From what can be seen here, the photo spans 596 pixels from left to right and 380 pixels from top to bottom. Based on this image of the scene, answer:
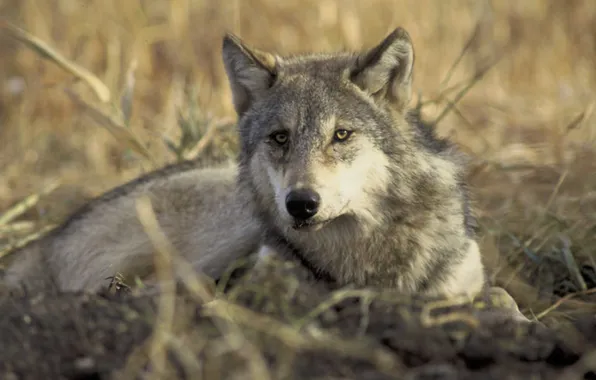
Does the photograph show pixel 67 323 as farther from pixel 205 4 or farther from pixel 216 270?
pixel 205 4

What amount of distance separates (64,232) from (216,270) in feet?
4.40

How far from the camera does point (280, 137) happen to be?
424cm

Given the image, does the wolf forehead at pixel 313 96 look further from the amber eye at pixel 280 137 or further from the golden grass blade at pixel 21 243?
the golden grass blade at pixel 21 243

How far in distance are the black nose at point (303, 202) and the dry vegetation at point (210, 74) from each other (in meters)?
2.84

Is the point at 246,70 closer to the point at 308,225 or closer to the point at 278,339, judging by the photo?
the point at 308,225

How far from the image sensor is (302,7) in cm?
1034

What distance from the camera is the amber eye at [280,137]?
4.21 meters

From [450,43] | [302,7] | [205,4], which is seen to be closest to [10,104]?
[205,4]

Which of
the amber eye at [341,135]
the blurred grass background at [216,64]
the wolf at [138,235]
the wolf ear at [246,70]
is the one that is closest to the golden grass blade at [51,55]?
the blurred grass background at [216,64]

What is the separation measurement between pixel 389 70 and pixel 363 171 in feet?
2.05

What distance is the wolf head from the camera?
3924 mm

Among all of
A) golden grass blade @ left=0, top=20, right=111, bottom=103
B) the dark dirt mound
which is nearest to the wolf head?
the dark dirt mound

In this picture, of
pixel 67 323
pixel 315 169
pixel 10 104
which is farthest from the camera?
pixel 10 104

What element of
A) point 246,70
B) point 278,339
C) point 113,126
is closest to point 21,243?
point 113,126
